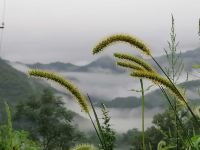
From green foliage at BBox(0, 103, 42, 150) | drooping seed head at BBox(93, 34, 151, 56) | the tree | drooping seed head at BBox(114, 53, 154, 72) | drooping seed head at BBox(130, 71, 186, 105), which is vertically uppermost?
the tree

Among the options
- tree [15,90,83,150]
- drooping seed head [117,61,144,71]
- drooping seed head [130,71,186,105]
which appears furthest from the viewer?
tree [15,90,83,150]

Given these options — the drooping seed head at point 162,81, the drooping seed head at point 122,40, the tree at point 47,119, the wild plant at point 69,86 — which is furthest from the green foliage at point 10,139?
the tree at point 47,119

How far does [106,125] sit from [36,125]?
106 metres

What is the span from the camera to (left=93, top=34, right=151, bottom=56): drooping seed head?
3967mm

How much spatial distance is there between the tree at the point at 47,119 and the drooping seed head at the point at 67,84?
3928 inches

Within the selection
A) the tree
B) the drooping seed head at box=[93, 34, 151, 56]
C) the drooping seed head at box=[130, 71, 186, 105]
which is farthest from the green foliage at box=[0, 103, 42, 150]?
the tree

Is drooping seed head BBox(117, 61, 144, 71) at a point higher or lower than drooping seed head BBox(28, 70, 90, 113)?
higher

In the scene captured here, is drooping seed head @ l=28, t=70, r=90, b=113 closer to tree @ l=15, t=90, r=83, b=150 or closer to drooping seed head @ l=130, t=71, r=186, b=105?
drooping seed head @ l=130, t=71, r=186, b=105

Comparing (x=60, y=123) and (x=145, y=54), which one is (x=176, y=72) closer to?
(x=145, y=54)

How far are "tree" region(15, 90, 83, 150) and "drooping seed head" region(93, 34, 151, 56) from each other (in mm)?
99542

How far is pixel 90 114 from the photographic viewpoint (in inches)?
141

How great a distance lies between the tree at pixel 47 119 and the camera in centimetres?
10438

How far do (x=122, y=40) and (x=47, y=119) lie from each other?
103 m

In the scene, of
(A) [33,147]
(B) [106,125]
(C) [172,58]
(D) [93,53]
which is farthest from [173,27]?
(D) [93,53]
